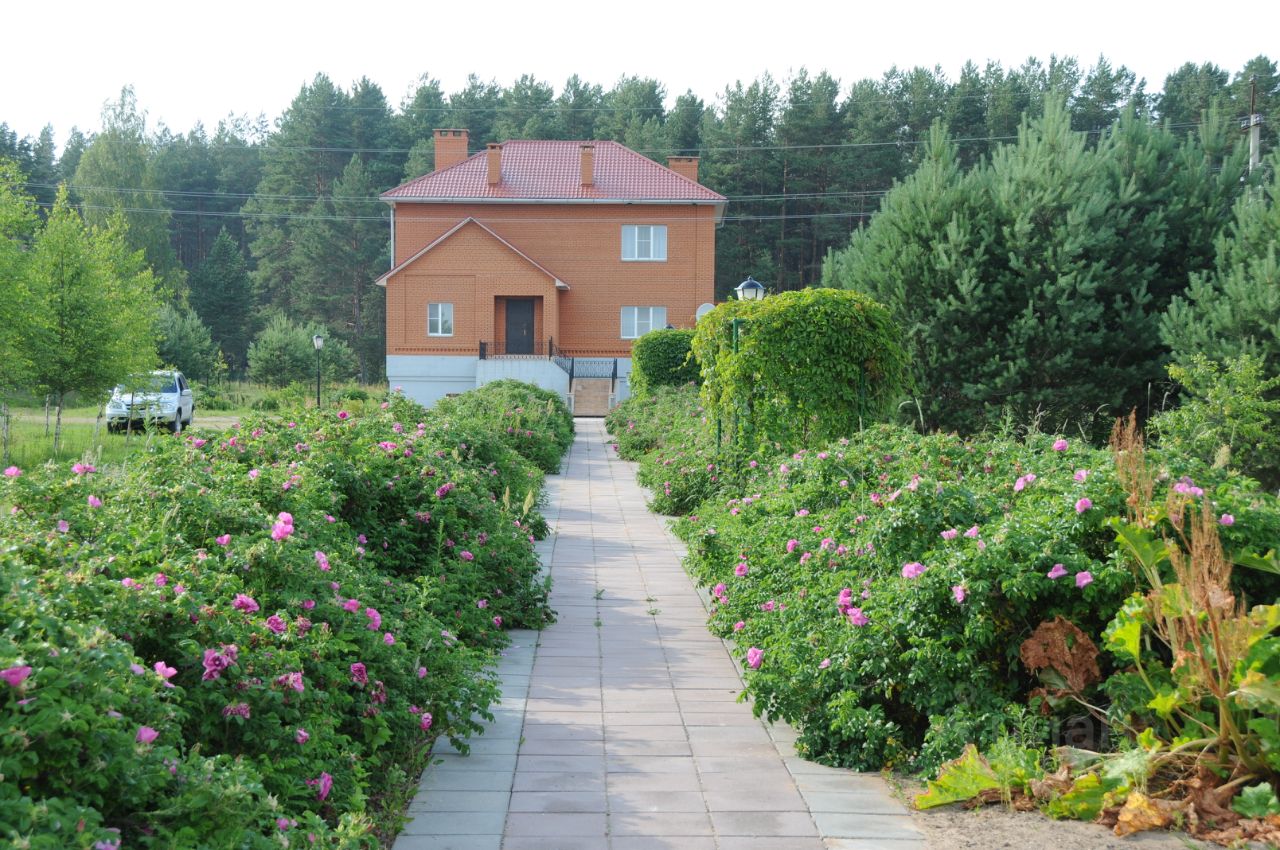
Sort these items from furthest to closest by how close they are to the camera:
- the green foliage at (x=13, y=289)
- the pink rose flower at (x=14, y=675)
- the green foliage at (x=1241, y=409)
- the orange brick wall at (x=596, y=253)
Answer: the orange brick wall at (x=596, y=253)
the green foliage at (x=13, y=289)
the green foliage at (x=1241, y=409)
the pink rose flower at (x=14, y=675)

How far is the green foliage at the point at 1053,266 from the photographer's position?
61.9 feet

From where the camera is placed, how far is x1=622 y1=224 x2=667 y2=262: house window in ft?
129

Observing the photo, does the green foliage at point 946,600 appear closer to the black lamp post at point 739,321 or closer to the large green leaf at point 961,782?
the large green leaf at point 961,782

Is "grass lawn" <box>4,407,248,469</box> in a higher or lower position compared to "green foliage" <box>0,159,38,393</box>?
lower

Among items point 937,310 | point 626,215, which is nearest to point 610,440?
point 937,310

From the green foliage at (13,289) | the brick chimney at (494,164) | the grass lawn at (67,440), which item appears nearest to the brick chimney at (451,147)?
the brick chimney at (494,164)

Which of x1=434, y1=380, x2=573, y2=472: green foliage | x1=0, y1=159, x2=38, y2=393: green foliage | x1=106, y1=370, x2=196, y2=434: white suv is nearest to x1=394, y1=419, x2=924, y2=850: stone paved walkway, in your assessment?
x1=434, y1=380, x2=573, y2=472: green foliage

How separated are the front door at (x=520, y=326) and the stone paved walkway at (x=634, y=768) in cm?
3058

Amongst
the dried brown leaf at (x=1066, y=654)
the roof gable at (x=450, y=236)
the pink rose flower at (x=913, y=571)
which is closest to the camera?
the dried brown leaf at (x=1066, y=654)

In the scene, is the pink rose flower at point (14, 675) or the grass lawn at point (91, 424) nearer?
the pink rose flower at point (14, 675)

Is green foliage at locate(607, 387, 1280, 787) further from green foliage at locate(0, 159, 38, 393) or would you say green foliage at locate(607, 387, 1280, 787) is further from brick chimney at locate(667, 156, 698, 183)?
brick chimney at locate(667, 156, 698, 183)

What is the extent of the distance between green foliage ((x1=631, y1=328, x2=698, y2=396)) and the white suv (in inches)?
434

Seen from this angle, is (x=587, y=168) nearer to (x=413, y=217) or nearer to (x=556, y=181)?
(x=556, y=181)

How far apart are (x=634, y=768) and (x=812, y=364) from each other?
23.4 ft
